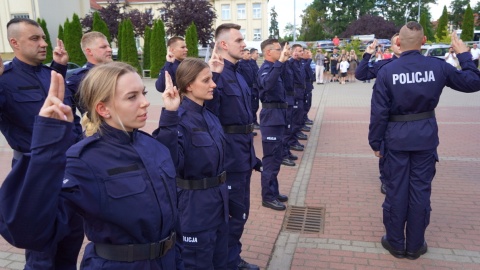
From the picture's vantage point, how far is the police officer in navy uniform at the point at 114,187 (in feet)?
5.08

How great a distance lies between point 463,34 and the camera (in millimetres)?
35969

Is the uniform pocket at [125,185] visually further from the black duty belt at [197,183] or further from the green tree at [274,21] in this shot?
the green tree at [274,21]

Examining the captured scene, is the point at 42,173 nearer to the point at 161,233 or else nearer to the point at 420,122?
the point at 161,233

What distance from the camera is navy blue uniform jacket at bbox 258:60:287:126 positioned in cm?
505

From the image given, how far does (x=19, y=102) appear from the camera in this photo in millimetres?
3350

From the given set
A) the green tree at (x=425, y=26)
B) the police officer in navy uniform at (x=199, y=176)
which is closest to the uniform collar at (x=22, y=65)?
the police officer in navy uniform at (x=199, y=176)

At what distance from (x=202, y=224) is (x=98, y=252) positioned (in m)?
1.11

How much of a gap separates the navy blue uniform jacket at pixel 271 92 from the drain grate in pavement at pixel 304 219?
1190 mm

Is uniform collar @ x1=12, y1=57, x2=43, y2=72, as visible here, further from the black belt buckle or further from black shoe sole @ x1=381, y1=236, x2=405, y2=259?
black shoe sole @ x1=381, y1=236, x2=405, y2=259

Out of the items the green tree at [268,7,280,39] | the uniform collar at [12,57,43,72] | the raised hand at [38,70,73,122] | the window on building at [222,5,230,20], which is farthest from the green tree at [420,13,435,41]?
the green tree at [268,7,280,39]

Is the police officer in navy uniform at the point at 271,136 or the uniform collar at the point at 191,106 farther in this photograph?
the police officer in navy uniform at the point at 271,136

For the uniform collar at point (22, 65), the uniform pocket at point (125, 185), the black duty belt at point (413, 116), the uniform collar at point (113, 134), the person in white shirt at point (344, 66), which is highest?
the uniform collar at point (22, 65)

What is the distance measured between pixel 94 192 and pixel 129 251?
323mm

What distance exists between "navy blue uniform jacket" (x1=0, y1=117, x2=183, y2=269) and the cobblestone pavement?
2.33 metres
